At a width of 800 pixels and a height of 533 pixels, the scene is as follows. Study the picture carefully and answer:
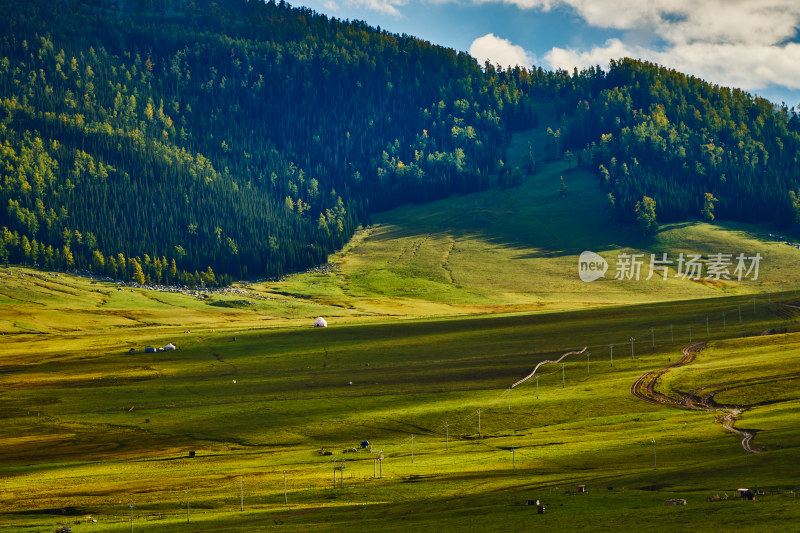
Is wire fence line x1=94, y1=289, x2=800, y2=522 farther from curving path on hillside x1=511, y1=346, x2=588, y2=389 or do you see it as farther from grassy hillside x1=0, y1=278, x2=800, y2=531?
grassy hillside x1=0, y1=278, x2=800, y2=531

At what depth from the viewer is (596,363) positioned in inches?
6038

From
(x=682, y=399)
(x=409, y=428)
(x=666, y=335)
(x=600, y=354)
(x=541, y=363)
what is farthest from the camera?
(x=666, y=335)

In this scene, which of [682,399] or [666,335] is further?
[666,335]

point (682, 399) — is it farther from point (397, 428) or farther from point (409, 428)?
point (397, 428)

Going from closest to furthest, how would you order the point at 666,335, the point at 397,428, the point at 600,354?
1. the point at 397,428
2. the point at 600,354
3. the point at 666,335

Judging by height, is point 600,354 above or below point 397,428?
above

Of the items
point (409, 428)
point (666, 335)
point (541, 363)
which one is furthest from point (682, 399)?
point (666, 335)

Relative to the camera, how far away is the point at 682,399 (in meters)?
125

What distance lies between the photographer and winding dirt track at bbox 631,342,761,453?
10506cm

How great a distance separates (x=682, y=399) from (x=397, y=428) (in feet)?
147

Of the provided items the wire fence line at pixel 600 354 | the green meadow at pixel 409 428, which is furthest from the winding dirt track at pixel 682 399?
the wire fence line at pixel 600 354

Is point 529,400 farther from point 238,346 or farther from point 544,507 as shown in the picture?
point 238,346

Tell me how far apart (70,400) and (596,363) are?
318ft

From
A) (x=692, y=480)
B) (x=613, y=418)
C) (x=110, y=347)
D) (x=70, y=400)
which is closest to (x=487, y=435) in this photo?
(x=613, y=418)
